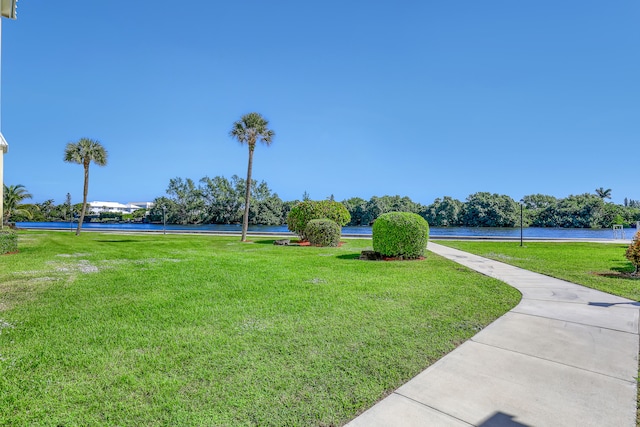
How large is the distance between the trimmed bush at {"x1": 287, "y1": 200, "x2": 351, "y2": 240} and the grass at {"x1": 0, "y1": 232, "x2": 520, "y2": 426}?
39.4 feet

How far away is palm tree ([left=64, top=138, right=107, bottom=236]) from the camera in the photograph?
88.5 feet

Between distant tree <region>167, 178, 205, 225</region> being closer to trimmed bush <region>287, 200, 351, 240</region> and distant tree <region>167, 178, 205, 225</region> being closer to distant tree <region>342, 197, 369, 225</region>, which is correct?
distant tree <region>342, 197, 369, 225</region>

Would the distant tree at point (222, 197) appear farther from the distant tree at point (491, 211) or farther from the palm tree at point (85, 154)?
the distant tree at point (491, 211)

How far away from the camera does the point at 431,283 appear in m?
6.96

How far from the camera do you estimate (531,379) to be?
9.51ft

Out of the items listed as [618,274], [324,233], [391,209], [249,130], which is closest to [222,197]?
[391,209]

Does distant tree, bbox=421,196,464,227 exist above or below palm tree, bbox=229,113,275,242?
below

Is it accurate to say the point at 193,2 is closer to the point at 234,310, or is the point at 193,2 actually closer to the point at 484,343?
the point at 234,310

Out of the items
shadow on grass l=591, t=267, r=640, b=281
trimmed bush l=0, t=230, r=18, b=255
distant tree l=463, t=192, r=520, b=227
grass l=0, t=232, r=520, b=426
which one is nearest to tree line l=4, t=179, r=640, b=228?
distant tree l=463, t=192, r=520, b=227

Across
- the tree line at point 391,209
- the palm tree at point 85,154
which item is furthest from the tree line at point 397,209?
the palm tree at point 85,154

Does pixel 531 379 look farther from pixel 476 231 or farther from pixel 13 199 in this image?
pixel 13 199

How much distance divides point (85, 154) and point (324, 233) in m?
23.5

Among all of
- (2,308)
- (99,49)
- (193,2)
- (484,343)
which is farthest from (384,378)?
(99,49)

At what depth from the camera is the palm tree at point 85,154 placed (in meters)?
27.0
